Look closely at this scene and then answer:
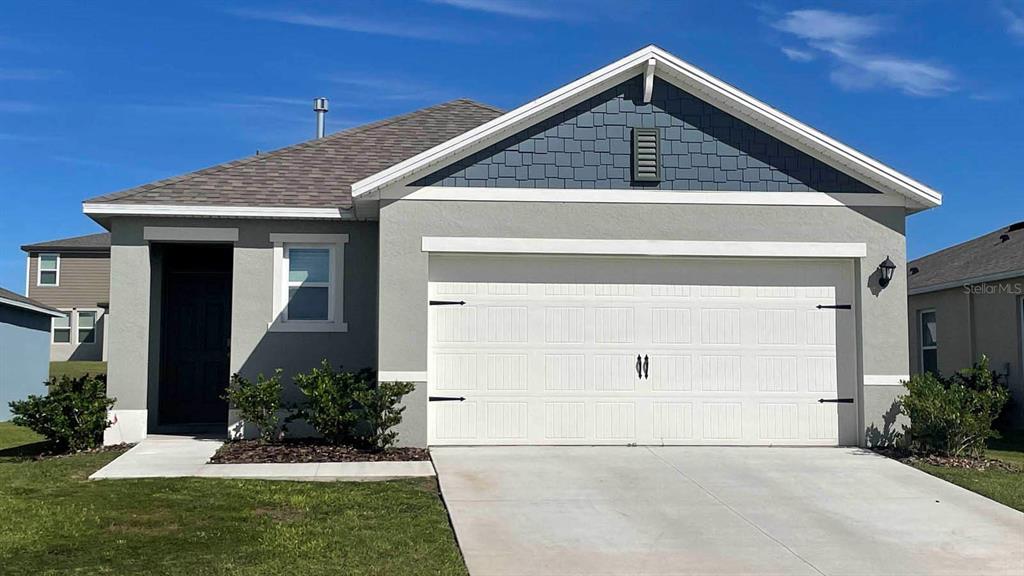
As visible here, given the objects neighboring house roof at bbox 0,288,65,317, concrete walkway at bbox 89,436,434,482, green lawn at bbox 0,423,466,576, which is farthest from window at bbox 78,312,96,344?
green lawn at bbox 0,423,466,576

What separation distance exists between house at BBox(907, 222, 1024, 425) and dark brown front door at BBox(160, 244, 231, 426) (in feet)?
40.3

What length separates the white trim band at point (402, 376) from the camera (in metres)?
11.3

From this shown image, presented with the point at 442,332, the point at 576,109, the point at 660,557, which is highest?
the point at 576,109

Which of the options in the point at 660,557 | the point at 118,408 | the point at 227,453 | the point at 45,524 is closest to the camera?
the point at 660,557

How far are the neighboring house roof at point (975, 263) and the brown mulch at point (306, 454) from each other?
11084 millimetres

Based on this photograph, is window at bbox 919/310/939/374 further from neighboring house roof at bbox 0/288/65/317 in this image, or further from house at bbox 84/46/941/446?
neighboring house roof at bbox 0/288/65/317

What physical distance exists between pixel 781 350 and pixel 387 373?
16.4 feet

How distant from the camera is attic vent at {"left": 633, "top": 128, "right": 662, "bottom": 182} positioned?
11711 millimetres

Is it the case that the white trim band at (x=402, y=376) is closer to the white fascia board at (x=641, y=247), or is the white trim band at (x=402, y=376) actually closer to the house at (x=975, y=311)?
the white fascia board at (x=641, y=247)

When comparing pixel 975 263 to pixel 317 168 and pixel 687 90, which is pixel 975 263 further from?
pixel 317 168

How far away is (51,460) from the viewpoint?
11367mm

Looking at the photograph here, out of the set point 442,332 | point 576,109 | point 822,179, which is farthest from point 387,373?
point 822,179

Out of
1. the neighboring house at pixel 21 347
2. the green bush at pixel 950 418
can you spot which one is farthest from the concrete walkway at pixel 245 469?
the neighboring house at pixel 21 347

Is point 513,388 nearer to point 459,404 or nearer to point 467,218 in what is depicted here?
point 459,404
